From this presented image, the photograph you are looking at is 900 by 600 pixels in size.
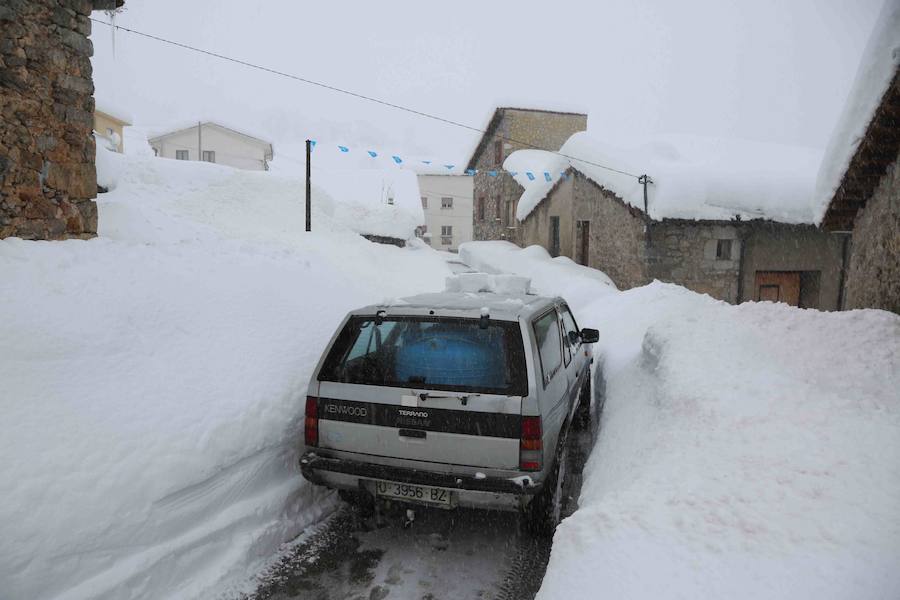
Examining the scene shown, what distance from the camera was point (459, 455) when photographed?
3.43 metres

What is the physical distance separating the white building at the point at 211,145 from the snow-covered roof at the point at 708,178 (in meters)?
22.4

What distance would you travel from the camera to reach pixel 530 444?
11.0ft

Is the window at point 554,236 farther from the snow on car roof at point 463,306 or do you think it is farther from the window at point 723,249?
the snow on car roof at point 463,306

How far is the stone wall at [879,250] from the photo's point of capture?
18.3ft

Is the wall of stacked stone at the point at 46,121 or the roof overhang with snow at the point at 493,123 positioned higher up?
the roof overhang with snow at the point at 493,123

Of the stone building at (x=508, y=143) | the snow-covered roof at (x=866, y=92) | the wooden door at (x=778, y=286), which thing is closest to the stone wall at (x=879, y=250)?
the snow-covered roof at (x=866, y=92)

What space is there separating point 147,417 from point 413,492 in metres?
1.84

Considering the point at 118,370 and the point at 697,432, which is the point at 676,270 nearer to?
the point at 697,432

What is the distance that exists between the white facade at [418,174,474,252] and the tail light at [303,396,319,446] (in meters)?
43.4

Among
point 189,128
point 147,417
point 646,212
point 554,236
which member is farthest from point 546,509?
point 189,128

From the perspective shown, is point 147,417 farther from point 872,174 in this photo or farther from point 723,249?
point 723,249

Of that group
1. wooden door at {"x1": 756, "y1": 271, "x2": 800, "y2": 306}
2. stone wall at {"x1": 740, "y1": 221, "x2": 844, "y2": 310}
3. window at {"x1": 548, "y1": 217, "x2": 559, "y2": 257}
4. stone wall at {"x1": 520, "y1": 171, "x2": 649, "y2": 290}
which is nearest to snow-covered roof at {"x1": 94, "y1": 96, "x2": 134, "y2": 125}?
stone wall at {"x1": 520, "y1": 171, "x2": 649, "y2": 290}

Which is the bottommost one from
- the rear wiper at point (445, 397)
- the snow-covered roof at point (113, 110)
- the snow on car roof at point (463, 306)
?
the rear wiper at point (445, 397)

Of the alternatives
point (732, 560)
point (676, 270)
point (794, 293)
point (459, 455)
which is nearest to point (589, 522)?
point (732, 560)
